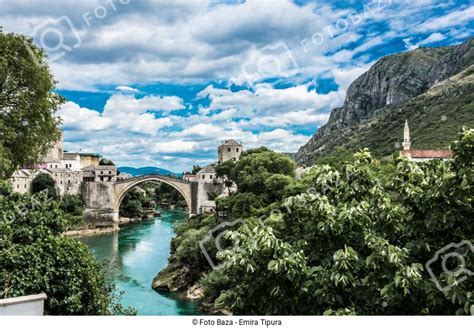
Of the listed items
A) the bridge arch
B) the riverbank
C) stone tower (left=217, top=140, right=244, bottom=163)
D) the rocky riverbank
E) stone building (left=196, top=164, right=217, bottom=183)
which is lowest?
the rocky riverbank

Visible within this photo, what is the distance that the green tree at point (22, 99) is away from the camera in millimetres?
7645

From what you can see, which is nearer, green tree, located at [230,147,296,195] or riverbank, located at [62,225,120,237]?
green tree, located at [230,147,296,195]

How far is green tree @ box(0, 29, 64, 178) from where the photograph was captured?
301 inches

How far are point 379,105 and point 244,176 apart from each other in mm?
56437

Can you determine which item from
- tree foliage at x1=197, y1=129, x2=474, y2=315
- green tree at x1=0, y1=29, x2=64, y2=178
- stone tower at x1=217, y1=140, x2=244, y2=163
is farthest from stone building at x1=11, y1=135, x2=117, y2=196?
tree foliage at x1=197, y1=129, x2=474, y2=315

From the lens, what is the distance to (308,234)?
3055 millimetres

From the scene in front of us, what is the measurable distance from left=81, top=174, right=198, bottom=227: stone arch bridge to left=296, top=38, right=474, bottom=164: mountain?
971cm

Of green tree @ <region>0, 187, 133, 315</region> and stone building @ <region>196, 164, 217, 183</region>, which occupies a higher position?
stone building @ <region>196, 164, 217, 183</region>

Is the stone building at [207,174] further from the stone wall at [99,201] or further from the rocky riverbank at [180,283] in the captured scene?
the rocky riverbank at [180,283]

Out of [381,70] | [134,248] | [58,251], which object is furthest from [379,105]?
[58,251]

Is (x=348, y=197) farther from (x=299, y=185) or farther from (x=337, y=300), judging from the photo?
(x=299, y=185)

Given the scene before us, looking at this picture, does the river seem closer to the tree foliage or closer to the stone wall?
the stone wall

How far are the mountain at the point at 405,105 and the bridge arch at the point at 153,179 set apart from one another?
970cm

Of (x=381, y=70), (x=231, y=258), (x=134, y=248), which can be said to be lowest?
(x=134, y=248)
